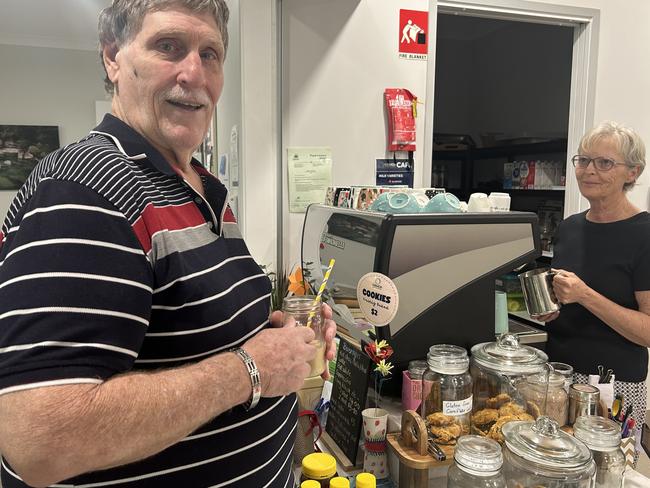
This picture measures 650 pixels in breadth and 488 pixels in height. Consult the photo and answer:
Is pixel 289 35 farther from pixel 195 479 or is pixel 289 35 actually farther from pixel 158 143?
pixel 195 479

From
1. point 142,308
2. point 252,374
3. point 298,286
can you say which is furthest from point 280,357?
point 298,286

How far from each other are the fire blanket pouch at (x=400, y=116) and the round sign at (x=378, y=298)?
4.25 ft

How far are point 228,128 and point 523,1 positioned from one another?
1718 mm

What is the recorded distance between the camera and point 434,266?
52.2 inches

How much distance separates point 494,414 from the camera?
3.82 ft

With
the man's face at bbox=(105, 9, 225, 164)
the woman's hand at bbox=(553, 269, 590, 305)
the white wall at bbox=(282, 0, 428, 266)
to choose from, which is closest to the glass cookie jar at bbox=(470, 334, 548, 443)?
the woman's hand at bbox=(553, 269, 590, 305)

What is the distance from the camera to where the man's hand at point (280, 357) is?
0.79m

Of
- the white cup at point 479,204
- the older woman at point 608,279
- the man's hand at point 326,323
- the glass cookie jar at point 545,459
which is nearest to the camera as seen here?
the glass cookie jar at point 545,459

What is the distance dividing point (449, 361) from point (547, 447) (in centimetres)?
31

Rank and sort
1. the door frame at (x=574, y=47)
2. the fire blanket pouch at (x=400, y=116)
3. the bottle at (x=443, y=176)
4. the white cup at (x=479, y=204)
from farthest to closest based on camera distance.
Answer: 1. the bottle at (x=443, y=176)
2. the door frame at (x=574, y=47)
3. the fire blanket pouch at (x=400, y=116)
4. the white cup at (x=479, y=204)

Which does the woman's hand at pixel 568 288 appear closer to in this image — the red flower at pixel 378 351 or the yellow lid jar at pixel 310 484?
the red flower at pixel 378 351

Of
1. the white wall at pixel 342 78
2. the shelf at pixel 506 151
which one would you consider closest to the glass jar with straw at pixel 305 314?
the white wall at pixel 342 78

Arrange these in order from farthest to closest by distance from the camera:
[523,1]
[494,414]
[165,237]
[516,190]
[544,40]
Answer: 1. [544,40]
2. [516,190]
3. [523,1]
4. [494,414]
5. [165,237]

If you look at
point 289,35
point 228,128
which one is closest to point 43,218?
point 289,35
